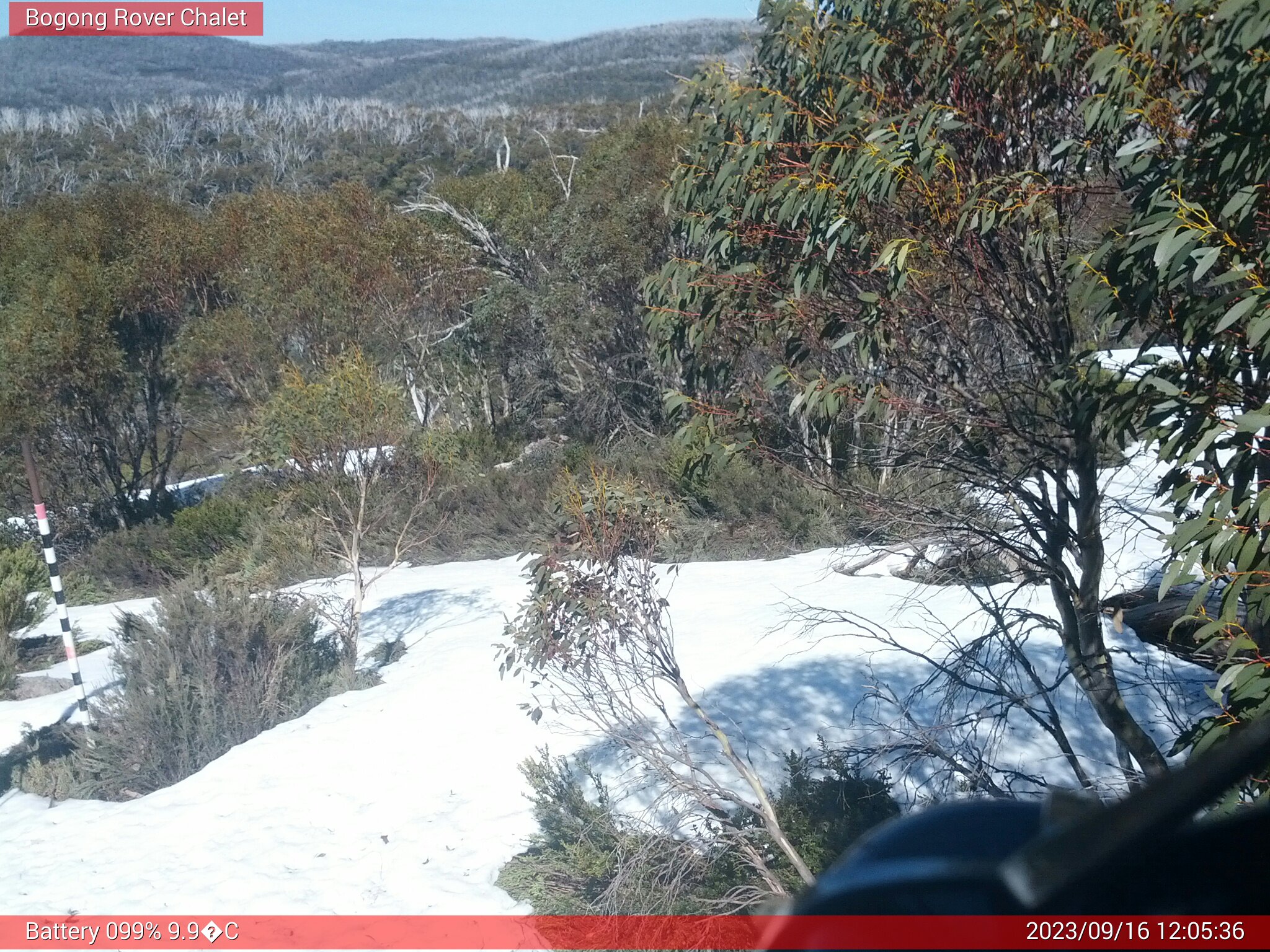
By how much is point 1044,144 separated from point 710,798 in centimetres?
284

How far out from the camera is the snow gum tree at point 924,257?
11.2 ft

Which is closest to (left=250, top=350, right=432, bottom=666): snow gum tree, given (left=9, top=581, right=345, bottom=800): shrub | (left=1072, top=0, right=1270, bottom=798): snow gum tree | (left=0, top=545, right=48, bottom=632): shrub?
(left=9, top=581, right=345, bottom=800): shrub

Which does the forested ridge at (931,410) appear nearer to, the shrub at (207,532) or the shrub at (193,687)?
the shrub at (193,687)

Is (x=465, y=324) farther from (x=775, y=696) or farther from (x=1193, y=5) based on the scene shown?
(x=1193, y=5)

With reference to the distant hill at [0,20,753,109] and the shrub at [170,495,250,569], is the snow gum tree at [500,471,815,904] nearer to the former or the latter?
the shrub at [170,495,250,569]

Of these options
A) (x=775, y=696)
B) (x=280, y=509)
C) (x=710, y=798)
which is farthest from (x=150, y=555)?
(x=710, y=798)

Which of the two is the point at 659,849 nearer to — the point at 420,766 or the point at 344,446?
the point at 420,766

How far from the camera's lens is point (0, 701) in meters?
7.93

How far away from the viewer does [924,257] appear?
379cm

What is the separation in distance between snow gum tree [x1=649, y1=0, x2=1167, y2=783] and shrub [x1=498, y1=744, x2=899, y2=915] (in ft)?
3.84

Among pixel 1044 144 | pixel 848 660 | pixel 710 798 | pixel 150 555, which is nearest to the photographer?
pixel 1044 144

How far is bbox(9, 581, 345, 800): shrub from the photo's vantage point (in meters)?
6.41

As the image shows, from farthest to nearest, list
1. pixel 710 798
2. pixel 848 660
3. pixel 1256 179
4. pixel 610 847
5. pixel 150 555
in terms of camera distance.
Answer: pixel 150 555 → pixel 848 660 → pixel 610 847 → pixel 710 798 → pixel 1256 179

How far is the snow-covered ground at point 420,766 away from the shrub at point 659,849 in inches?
9.6
